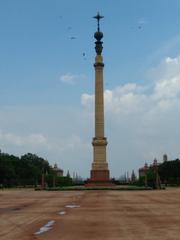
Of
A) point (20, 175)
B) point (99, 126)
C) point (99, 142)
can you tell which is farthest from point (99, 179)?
point (20, 175)

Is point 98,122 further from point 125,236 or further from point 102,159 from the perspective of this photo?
point 125,236

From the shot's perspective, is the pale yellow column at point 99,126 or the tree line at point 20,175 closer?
the pale yellow column at point 99,126

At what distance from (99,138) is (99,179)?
27.1 feet

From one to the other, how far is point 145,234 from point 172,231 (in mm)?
1237

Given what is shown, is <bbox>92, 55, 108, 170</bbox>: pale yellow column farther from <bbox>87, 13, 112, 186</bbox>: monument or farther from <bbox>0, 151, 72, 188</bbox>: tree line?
<bbox>0, 151, 72, 188</bbox>: tree line

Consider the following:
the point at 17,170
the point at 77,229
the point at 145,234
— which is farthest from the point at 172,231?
the point at 17,170

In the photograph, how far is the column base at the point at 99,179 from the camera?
324ft

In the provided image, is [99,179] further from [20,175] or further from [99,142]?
[20,175]

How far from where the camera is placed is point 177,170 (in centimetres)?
15600

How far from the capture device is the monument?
101m

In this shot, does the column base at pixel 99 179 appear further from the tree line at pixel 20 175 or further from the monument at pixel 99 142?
the tree line at pixel 20 175

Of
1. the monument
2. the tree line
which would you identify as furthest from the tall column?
the tree line

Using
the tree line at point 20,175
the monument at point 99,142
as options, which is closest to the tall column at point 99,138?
the monument at point 99,142

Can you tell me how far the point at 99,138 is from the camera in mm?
104375
